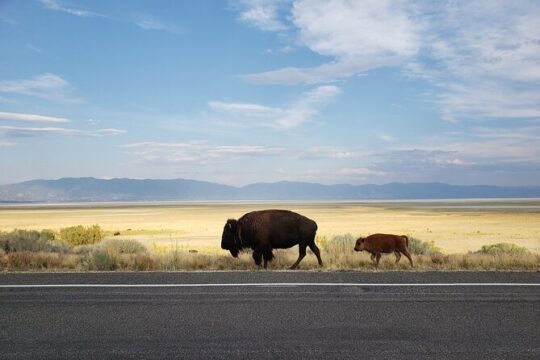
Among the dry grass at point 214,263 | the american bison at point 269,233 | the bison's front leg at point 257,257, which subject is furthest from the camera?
the american bison at point 269,233

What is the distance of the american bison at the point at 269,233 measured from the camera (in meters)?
12.5

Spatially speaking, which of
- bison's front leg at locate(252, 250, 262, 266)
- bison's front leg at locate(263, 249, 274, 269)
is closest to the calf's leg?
bison's front leg at locate(263, 249, 274, 269)

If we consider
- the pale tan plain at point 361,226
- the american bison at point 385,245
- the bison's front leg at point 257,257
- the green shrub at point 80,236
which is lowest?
the pale tan plain at point 361,226

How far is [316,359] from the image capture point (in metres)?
5.24

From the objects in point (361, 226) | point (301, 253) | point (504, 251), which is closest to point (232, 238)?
point (301, 253)

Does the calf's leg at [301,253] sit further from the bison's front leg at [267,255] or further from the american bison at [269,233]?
the bison's front leg at [267,255]

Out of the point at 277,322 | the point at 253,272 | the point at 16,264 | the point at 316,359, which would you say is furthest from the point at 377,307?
the point at 16,264

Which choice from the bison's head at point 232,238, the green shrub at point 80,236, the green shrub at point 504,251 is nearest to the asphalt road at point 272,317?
the bison's head at point 232,238

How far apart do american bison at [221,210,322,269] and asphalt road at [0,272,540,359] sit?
220cm

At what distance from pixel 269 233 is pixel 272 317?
18.5 ft

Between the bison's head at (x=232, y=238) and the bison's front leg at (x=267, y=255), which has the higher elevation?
the bison's head at (x=232, y=238)

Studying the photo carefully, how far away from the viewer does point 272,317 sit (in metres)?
6.91

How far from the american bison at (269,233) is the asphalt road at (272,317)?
7.23 feet

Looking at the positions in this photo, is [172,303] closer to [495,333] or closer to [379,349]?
[379,349]
